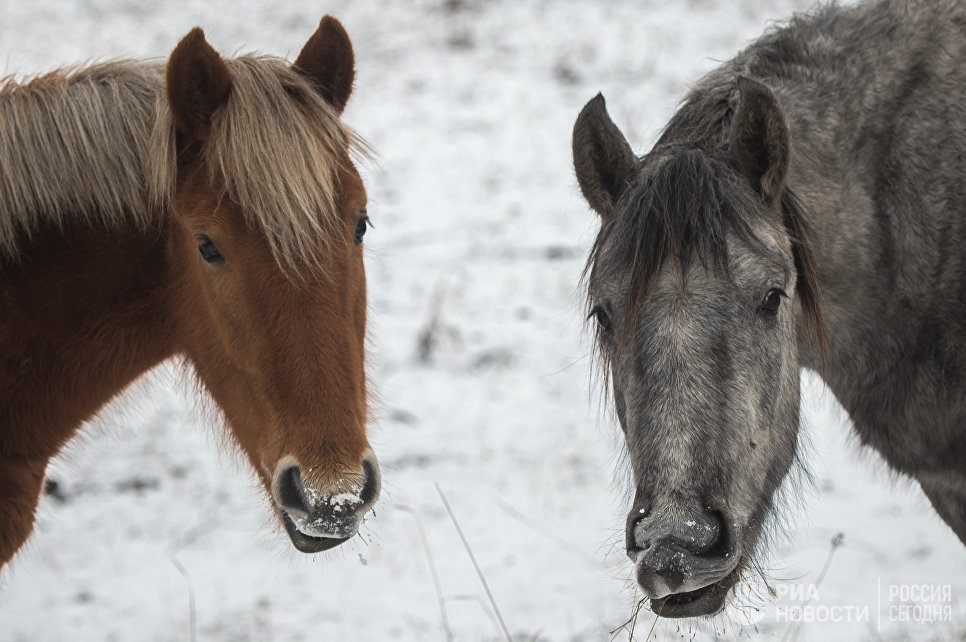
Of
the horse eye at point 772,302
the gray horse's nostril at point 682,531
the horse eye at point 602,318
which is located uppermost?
the horse eye at point 772,302

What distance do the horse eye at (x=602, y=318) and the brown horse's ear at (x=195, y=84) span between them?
4.54 ft

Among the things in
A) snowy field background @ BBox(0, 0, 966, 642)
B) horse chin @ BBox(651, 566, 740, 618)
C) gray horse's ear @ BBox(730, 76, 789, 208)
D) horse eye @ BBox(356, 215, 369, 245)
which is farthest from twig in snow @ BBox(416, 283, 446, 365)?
horse chin @ BBox(651, 566, 740, 618)

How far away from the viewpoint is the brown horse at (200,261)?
2436 millimetres

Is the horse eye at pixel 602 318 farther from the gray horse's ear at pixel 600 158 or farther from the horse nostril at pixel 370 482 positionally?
the horse nostril at pixel 370 482

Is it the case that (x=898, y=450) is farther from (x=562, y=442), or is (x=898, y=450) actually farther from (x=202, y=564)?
(x=202, y=564)

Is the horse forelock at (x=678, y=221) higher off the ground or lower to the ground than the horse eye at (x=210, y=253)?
higher

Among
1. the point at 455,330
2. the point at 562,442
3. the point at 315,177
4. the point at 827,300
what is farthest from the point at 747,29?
the point at 315,177

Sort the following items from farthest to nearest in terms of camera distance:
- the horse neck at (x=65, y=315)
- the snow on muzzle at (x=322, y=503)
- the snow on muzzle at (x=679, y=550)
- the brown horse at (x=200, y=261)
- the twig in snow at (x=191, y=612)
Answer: the twig in snow at (x=191, y=612)
the horse neck at (x=65, y=315)
the brown horse at (x=200, y=261)
the snow on muzzle at (x=322, y=503)
the snow on muzzle at (x=679, y=550)

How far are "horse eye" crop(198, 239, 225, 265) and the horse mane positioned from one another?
0.16 metres

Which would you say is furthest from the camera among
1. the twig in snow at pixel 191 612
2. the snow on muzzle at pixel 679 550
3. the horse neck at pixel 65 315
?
the twig in snow at pixel 191 612

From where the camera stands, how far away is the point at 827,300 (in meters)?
3.09

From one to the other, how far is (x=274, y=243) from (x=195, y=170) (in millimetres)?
426

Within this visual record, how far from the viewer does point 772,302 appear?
2541 millimetres

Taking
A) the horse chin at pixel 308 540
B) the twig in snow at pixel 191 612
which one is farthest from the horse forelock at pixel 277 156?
the twig in snow at pixel 191 612
